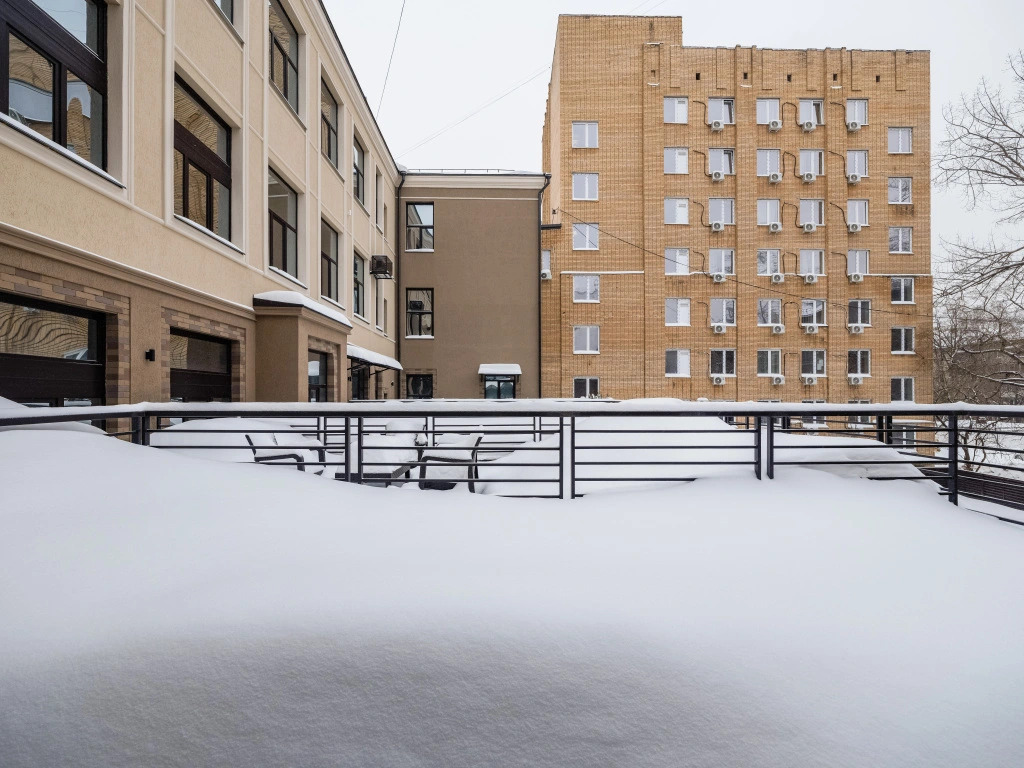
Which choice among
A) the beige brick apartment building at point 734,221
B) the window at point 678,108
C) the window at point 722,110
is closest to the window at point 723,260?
the beige brick apartment building at point 734,221

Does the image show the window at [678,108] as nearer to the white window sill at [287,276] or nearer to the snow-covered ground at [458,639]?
the white window sill at [287,276]

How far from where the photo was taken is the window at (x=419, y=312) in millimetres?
20000

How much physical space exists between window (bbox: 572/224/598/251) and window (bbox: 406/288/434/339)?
659 centimetres

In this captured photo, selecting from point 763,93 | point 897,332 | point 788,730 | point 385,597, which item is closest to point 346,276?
point 385,597

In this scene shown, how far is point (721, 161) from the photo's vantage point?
2142 cm

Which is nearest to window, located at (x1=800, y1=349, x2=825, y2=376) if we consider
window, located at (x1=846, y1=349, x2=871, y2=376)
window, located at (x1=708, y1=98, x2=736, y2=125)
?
window, located at (x1=846, y1=349, x2=871, y2=376)

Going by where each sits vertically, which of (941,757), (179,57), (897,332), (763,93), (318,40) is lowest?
(941,757)

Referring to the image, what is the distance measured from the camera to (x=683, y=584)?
255 cm

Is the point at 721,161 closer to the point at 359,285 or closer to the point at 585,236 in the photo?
the point at 585,236

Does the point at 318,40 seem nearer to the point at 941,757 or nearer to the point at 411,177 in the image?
the point at 411,177

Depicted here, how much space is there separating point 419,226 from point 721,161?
1341cm

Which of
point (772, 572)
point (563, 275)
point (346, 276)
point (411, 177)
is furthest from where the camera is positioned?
point (563, 275)

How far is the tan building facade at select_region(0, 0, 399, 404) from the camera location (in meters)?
4.73

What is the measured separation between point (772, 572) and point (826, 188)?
24419mm
